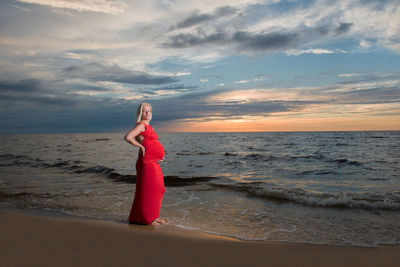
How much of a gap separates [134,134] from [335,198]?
7085mm

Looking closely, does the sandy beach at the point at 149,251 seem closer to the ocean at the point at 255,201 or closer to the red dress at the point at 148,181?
the red dress at the point at 148,181

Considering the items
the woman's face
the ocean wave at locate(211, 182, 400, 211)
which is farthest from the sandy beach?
the ocean wave at locate(211, 182, 400, 211)

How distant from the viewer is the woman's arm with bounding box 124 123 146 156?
495 centimetres

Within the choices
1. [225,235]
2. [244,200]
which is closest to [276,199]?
[244,200]

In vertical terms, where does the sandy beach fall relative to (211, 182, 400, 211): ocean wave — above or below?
above

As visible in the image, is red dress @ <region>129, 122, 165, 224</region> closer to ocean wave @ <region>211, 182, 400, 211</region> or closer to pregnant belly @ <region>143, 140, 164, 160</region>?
pregnant belly @ <region>143, 140, 164, 160</region>

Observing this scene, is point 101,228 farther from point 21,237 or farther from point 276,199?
point 276,199

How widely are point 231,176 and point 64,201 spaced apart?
8.18 meters

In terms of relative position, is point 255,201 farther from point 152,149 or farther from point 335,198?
point 152,149

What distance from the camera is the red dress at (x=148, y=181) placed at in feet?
17.4

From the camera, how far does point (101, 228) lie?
480 cm

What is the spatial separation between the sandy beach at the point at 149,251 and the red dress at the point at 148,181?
782 millimetres

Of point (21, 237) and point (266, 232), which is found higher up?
point (21, 237)

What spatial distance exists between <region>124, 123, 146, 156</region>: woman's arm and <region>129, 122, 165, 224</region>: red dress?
0.09 meters
